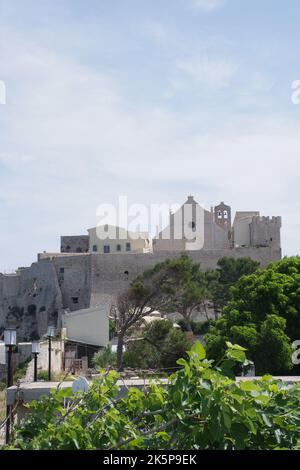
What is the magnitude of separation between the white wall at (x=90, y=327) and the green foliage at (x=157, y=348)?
2547mm

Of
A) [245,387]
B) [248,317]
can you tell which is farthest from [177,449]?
[248,317]

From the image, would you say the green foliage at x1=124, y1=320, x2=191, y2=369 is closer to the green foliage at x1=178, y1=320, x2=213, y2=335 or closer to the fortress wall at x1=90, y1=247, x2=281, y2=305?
the green foliage at x1=178, y1=320, x2=213, y2=335

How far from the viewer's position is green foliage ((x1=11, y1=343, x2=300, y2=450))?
3.14 metres

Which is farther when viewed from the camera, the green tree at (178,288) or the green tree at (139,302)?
the green tree at (178,288)

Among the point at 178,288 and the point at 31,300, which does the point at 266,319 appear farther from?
the point at 31,300

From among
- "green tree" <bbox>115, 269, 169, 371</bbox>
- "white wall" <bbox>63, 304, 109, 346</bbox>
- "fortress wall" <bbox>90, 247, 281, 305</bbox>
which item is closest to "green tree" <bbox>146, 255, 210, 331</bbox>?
"green tree" <bbox>115, 269, 169, 371</bbox>

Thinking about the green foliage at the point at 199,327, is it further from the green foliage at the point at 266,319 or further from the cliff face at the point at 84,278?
the green foliage at the point at 266,319

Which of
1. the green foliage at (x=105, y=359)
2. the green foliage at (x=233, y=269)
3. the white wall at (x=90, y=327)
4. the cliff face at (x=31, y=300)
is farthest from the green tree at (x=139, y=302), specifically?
the cliff face at (x=31, y=300)

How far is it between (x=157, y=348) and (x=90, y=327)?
446cm

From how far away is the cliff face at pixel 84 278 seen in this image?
4038 cm

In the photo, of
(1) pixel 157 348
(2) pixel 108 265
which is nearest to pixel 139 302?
(1) pixel 157 348

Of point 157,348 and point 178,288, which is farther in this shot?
point 178,288

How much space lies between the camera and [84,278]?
41.3m

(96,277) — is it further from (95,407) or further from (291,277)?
(95,407)
